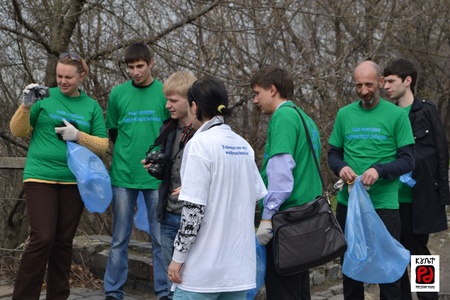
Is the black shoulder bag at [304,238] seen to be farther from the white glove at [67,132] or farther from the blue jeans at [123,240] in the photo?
the white glove at [67,132]

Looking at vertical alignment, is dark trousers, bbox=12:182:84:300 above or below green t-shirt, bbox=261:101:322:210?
below

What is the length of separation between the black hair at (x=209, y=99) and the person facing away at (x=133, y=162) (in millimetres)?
1627

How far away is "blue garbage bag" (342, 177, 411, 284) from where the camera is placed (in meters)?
4.70

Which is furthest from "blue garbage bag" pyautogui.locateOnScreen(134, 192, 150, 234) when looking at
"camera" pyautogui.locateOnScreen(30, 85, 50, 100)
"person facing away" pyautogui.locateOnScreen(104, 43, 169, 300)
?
"camera" pyautogui.locateOnScreen(30, 85, 50, 100)

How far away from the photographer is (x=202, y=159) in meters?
3.43

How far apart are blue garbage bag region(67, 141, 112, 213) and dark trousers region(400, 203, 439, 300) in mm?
2202

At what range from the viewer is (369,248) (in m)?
4.75

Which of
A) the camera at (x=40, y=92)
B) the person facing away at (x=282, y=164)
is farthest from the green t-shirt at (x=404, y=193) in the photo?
the camera at (x=40, y=92)

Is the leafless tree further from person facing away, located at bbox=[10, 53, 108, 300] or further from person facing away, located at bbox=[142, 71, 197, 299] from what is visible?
person facing away, located at bbox=[142, 71, 197, 299]

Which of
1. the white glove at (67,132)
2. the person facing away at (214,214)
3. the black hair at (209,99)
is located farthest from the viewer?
the white glove at (67,132)

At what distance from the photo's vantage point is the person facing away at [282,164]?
409cm

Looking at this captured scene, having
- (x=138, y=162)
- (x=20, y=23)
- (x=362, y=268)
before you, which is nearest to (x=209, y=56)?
(x=20, y=23)

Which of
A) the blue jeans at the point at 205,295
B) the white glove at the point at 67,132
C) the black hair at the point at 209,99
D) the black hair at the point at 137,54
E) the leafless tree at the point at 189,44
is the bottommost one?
the blue jeans at the point at 205,295

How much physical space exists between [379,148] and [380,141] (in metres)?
0.05
